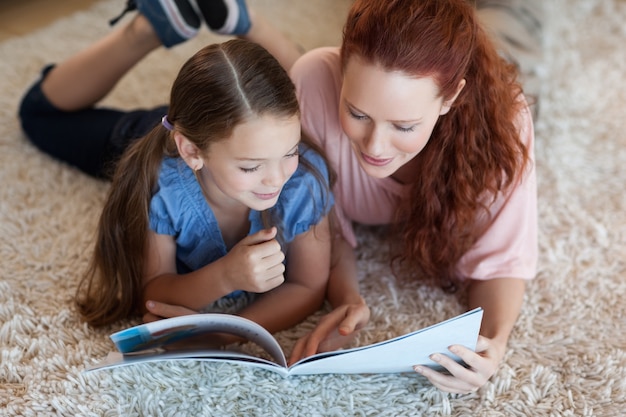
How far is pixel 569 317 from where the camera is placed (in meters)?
1.32

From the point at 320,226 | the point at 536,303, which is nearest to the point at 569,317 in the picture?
the point at 536,303

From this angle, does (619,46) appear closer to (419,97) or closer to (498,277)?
(498,277)

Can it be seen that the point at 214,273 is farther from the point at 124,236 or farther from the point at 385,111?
the point at 385,111

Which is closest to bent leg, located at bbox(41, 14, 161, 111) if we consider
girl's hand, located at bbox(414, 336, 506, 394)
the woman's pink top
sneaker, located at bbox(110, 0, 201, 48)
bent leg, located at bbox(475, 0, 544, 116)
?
sneaker, located at bbox(110, 0, 201, 48)

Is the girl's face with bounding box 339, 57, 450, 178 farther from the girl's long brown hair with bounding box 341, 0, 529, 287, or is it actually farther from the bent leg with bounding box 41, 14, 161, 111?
the bent leg with bounding box 41, 14, 161, 111

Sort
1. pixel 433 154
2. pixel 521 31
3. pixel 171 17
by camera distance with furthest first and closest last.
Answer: pixel 521 31 → pixel 171 17 → pixel 433 154

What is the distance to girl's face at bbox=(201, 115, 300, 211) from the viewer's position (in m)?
0.98

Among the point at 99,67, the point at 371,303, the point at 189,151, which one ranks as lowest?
the point at 371,303

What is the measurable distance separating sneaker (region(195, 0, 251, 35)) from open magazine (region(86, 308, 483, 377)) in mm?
701

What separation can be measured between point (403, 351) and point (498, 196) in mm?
385

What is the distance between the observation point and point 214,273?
114 cm

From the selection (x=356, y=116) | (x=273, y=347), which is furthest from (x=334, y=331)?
(x=356, y=116)

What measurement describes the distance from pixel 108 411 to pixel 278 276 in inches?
12.5

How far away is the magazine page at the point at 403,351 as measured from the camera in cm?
98
